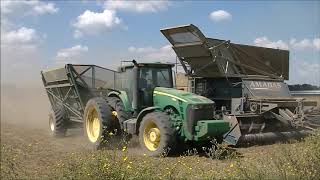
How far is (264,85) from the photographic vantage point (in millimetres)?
13523

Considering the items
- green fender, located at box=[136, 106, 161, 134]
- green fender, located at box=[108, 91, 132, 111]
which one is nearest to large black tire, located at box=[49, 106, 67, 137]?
green fender, located at box=[108, 91, 132, 111]

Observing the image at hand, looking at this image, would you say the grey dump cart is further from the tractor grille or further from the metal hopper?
the tractor grille

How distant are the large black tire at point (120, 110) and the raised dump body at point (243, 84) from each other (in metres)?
2.48

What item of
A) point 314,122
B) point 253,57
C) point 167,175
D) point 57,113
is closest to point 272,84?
point 253,57

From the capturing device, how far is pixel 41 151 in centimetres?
1106

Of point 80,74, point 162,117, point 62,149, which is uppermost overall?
point 80,74

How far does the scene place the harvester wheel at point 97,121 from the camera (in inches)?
454

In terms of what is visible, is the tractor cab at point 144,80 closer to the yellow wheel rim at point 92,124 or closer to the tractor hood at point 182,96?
the tractor hood at point 182,96

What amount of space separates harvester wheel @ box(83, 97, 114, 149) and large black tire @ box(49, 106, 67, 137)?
2562 mm

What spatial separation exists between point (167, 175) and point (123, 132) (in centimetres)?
569

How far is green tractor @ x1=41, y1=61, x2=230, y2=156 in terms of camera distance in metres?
10.2

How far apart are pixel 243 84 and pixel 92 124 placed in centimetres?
420

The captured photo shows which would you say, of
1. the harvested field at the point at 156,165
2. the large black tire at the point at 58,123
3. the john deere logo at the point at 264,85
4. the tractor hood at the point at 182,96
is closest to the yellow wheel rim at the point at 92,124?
the harvested field at the point at 156,165

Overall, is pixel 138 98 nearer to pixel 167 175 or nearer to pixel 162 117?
pixel 162 117
